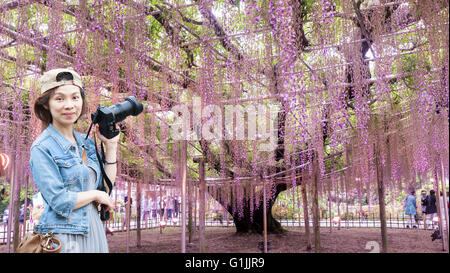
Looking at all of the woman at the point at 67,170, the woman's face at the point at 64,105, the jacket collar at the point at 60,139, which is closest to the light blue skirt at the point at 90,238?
the woman at the point at 67,170

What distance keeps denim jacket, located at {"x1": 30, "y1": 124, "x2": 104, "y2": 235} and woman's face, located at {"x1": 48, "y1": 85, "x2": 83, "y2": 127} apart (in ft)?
0.21

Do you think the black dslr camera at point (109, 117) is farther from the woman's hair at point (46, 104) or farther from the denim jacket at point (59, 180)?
the woman's hair at point (46, 104)

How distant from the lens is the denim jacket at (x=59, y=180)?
1316 mm

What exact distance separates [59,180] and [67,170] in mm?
58

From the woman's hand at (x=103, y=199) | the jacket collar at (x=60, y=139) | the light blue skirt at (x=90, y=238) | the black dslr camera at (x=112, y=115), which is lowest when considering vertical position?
the light blue skirt at (x=90, y=238)

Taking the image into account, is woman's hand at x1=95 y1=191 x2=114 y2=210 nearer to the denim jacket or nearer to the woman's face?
the denim jacket

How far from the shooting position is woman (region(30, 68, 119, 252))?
133 centimetres

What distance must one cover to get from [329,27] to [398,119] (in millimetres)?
3767

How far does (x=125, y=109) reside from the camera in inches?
58.2

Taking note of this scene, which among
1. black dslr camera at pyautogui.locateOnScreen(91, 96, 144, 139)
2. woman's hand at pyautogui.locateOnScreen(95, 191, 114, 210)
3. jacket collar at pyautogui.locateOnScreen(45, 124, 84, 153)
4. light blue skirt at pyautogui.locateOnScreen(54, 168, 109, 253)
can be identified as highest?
black dslr camera at pyautogui.locateOnScreen(91, 96, 144, 139)

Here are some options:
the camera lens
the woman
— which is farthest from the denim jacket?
the camera lens

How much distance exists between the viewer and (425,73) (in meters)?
4.12

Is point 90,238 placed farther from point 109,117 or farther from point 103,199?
point 109,117
